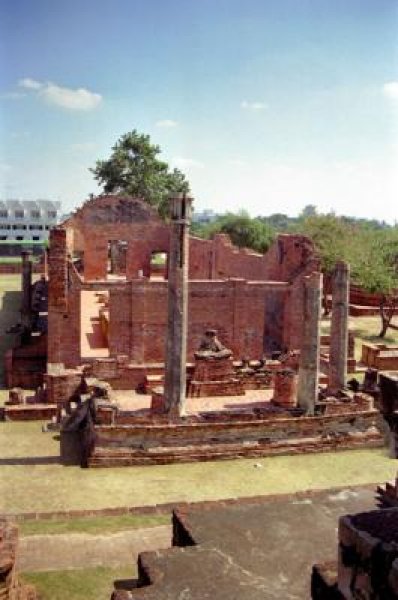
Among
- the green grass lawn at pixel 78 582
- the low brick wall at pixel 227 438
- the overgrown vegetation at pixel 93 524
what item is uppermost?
the low brick wall at pixel 227 438

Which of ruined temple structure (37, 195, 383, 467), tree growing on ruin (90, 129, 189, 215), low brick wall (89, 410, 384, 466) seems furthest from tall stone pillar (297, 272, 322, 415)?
tree growing on ruin (90, 129, 189, 215)

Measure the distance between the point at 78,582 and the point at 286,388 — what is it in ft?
27.3

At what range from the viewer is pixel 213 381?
1722cm

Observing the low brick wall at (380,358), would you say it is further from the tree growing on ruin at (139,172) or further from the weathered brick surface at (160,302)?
the tree growing on ruin at (139,172)

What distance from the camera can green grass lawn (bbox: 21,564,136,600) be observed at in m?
8.21

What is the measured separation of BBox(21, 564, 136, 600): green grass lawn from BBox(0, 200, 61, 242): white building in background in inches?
3819

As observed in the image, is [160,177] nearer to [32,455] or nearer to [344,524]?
[32,455]

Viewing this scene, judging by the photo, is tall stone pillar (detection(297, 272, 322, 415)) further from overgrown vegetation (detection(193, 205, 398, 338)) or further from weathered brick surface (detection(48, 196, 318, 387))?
overgrown vegetation (detection(193, 205, 398, 338))

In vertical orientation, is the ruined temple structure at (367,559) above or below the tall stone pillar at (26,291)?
below

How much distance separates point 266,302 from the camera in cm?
2350

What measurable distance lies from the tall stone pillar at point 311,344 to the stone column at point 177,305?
9.82 ft

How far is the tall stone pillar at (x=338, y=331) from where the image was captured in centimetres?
1611

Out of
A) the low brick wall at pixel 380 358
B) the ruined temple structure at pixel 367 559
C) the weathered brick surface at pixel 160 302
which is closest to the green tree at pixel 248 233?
the weathered brick surface at pixel 160 302

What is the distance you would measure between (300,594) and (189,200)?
8.76m
